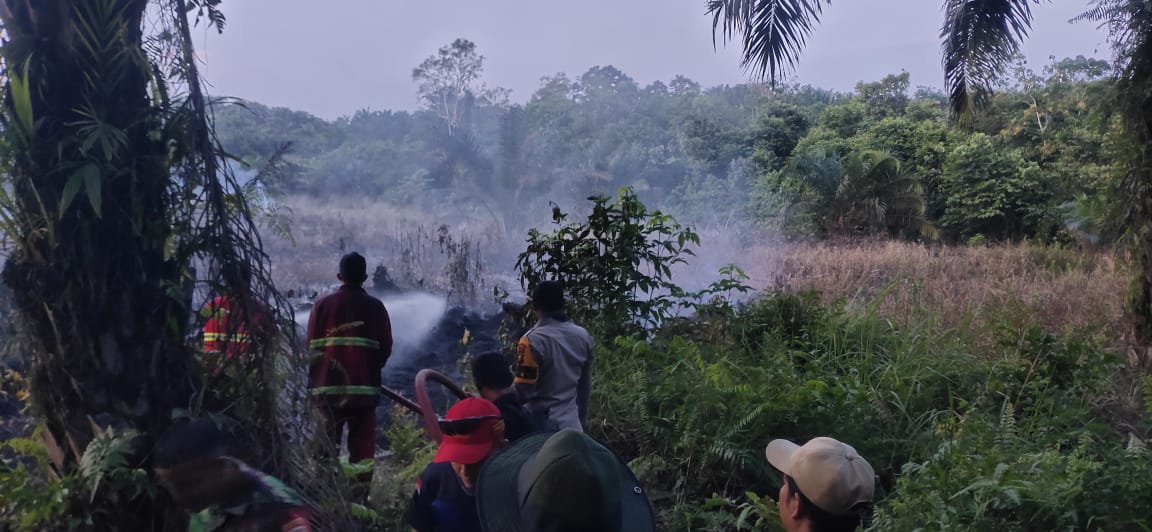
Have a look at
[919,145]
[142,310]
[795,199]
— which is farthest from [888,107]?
[142,310]

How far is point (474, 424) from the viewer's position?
2.91 m

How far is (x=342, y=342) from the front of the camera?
4.91 meters

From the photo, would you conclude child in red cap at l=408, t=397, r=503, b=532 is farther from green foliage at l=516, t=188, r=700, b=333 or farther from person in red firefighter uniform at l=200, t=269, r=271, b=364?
green foliage at l=516, t=188, r=700, b=333

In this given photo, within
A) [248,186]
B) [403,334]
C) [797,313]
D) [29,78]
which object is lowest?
[403,334]

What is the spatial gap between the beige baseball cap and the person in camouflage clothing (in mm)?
1421

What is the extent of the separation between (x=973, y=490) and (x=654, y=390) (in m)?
2.39

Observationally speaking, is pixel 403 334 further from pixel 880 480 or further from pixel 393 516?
pixel 880 480

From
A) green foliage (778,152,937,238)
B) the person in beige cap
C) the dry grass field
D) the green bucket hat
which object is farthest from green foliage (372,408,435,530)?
green foliage (778,152,937,238)

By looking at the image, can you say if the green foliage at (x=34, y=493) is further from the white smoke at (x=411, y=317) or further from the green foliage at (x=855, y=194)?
the green foliage at (x=855, y=194)

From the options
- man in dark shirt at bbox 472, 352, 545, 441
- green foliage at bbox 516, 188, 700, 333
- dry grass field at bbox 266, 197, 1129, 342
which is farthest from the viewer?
dry grass field at bbox 266, 197, 1129, 342

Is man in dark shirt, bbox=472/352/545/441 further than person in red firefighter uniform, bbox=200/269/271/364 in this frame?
Yes

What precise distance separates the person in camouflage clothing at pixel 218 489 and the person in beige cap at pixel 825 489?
1412 millimetres

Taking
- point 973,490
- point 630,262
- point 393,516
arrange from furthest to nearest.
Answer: point 630,262
point 393,516
point 973,490

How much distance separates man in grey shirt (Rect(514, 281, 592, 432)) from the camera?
4.43 meters
